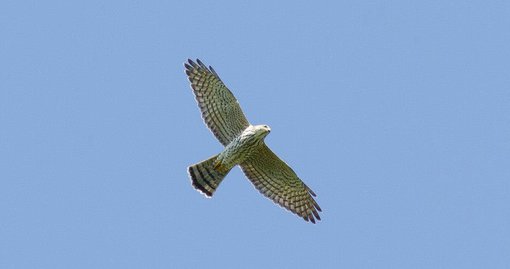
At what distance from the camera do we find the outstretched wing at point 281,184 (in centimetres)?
2161

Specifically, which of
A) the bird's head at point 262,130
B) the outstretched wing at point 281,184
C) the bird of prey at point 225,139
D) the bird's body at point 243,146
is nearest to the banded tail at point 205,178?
the bird of prey at point 225,139

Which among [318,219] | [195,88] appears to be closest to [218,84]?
[195,88]

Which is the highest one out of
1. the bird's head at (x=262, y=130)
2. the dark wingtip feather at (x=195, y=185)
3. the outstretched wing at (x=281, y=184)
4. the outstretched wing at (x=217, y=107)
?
the outstretched wing at (x=217, y=107)

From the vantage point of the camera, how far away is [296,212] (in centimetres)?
2202

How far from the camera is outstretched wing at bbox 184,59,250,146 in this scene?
2103 centimetres

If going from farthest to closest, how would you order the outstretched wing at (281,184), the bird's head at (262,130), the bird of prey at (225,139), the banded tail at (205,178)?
the outstretched wing at (281,184) < the banded tail at (205,178) < the bird of prey at (225,139) < the bird's head at (262,130)

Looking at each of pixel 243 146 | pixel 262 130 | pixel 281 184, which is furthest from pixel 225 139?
pixel 281 184

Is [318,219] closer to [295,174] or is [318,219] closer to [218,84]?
[295,174]

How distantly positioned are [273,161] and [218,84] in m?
1.73

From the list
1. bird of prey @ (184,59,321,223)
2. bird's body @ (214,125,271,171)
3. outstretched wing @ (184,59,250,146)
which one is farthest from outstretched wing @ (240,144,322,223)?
outstretched wing @ (184,59,250,146)

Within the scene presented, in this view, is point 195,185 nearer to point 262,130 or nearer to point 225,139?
point 225,139

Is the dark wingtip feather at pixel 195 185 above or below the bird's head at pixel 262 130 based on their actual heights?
below

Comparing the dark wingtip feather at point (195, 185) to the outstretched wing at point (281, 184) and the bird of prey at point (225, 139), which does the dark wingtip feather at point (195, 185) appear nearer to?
the bird of prey at point (225, 139)

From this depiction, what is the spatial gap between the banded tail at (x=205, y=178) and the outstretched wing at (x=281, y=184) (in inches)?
24.1
